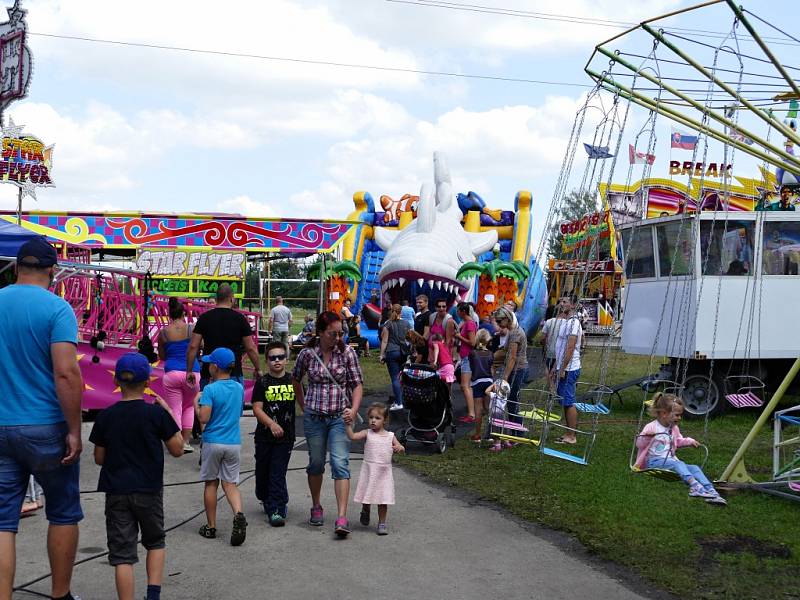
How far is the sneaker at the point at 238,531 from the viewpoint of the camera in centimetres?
646

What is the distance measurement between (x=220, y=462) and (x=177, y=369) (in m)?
3.39

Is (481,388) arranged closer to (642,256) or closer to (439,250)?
(642,256)

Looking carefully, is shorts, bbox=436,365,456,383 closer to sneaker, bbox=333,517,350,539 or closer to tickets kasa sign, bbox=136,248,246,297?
sneaker, bbox=333,517,350,539

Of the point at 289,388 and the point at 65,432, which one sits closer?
the point at 65,432

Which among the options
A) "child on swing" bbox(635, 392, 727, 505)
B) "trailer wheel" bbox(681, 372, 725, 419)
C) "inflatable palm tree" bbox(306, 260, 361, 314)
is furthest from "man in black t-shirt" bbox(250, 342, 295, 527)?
"inflatable palm tree" bbox(306, 260, 361, 314)

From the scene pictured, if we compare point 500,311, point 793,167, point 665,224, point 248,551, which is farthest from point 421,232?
point 248,551

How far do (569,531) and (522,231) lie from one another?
20.1 meters

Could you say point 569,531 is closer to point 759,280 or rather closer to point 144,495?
point 144,495

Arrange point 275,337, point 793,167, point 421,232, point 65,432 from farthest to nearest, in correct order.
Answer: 1. point 421,232
2. point 275,337
3. point 793,167
4. point 65,432

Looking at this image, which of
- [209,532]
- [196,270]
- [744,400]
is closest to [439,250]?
[196,270]

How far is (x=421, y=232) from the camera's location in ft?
80.1


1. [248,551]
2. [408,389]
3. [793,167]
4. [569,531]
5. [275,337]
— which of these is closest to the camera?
[248,551]

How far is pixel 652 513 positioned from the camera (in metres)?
7.47

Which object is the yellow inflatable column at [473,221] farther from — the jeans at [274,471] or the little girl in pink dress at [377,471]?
the jeans at [274,471]
